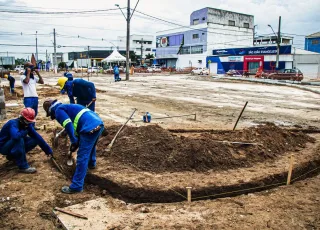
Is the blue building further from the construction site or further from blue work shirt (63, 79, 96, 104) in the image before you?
blue work shirt (63, 79, 96, 104)

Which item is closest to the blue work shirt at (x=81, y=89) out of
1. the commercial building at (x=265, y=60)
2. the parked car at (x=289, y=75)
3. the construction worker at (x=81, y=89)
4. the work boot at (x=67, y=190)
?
the construction worker at (x=81, y=89)

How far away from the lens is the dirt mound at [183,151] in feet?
17.4

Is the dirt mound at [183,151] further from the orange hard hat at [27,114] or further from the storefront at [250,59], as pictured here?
the storefront at [250,59]

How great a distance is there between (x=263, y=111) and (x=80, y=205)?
9.38 meters

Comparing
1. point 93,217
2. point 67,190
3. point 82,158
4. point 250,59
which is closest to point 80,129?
point 82,158

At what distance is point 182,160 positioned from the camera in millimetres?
5336

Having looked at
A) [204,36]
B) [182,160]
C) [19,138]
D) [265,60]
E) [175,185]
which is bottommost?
[175,185]

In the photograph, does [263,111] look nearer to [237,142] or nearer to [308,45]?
[237,142]

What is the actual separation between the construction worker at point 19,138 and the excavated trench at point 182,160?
0.71m

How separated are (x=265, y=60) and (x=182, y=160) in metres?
39.9

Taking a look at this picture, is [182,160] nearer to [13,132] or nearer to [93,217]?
[93,217]

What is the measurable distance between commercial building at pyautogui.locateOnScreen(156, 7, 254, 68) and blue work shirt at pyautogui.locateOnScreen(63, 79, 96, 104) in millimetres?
50656

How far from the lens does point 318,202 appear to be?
425 cm

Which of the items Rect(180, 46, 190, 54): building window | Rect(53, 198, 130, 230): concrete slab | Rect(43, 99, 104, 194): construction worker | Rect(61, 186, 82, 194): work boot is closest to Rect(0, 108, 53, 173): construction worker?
Rect(43, 99, 104, 194): construction worker
